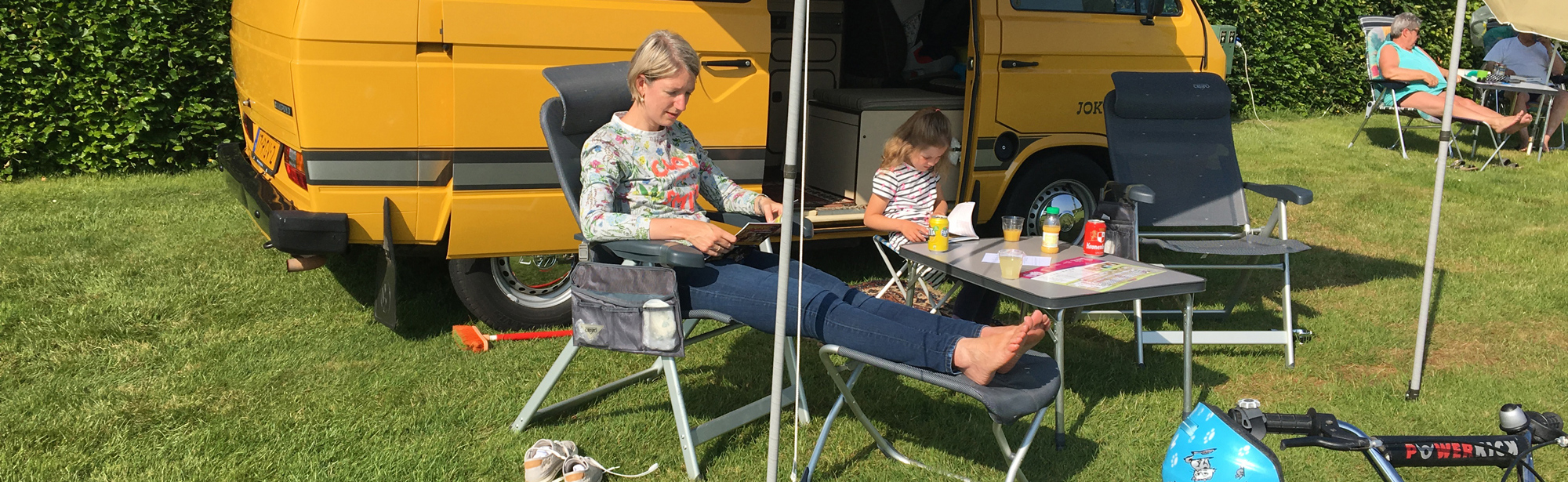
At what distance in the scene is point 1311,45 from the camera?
12.0m

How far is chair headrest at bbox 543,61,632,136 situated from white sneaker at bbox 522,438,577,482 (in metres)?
0.98

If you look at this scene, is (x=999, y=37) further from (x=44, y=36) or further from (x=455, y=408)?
(x=44, y=36)

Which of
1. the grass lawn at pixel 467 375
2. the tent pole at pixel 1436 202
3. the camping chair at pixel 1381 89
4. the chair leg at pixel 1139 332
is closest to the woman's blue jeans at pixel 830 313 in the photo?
the grass lawn at pixel 467 375

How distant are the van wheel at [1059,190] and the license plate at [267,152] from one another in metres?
3.35

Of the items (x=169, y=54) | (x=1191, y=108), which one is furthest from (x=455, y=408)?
(x=169, y=54)

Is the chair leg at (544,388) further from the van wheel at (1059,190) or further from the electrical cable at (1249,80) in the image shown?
the electrical cable at (1249,80)

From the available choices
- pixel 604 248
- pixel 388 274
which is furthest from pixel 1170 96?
pixel 388 274

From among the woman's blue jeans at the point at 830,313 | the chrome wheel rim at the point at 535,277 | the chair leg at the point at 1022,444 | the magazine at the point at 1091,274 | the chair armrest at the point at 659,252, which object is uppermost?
the chair armrest at the point at 659,252

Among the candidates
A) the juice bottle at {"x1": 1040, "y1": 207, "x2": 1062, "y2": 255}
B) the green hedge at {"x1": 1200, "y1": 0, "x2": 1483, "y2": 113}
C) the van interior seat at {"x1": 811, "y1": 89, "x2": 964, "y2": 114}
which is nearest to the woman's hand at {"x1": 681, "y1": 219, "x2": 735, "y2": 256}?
the juice bottle at {"x1": 1040, "y1": 207, "x2": 1062, "y2": 255}

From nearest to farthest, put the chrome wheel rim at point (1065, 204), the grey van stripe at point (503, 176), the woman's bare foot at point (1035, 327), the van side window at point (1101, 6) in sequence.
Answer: the woman's bare foot at point (1035, 327) → the grey van stripe at point (503, 176) → the van side window at point (1101, 6) → the chrome wheel rim at point (1065, 204)

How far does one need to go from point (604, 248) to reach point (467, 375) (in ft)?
3.41

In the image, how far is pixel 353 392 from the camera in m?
3.91

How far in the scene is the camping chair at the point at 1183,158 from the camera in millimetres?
4883

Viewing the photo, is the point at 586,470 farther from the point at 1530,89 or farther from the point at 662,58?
the point at 1530,89
